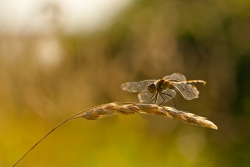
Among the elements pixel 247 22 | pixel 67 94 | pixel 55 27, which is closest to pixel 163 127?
pixel 67 94

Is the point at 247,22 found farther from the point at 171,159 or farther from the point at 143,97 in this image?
the point at 143,97

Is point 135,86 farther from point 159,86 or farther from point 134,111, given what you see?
point 134,111

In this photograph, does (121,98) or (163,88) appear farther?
(121,98)

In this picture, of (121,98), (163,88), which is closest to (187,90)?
(163,88)

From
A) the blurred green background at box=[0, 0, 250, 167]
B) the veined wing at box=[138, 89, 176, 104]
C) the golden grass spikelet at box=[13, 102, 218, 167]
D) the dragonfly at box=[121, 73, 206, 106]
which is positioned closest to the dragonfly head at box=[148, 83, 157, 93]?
the dragonfly at box=[121, 73, 206, 106]

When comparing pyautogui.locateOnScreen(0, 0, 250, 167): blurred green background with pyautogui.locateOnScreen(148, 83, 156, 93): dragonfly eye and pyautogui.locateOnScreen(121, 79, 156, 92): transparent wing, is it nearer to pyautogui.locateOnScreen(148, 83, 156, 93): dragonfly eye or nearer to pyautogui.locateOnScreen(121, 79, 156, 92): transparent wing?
pyautogui.locateOnScreen(121, 79, 156, 92): transparent wing
